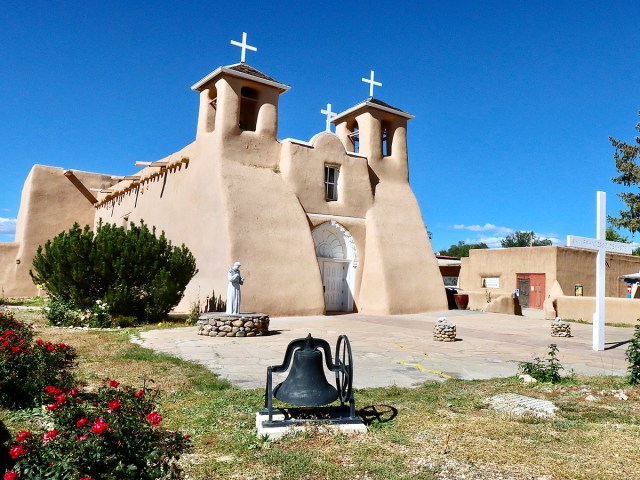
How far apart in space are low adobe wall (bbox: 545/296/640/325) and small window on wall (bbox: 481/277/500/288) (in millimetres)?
10891

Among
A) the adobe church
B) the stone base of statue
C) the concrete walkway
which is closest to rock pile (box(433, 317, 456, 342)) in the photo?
the concrete walkway

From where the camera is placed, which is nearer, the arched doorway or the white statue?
the white statue

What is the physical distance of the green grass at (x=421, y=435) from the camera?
12.7ft

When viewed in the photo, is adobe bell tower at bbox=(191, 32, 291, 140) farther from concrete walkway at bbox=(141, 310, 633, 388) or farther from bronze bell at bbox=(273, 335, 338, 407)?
bronze bell at bbox=(273, 335, 338, 407)

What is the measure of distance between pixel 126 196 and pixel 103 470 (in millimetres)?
24451

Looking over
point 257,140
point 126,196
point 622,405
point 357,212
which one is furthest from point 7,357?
point 126,196

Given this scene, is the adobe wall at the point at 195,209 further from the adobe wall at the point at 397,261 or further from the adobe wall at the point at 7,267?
the adobe wall at the point at 7,267

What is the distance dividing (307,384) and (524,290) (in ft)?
88.6

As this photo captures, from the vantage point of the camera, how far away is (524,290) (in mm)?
28859

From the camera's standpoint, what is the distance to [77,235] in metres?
14.6

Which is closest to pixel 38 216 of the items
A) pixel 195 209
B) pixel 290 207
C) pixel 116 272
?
pixel 195 209

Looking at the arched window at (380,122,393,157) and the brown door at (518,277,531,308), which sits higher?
the arched window at (380,122,393,157)

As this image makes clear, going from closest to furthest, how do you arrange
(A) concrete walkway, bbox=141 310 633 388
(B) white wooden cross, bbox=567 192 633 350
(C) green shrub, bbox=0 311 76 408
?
(C) green shrub, bbox=0 311 76 408, (A) concrete walkway, bbox=141 310 633 388, (B) white wooden cross, bbox=567 192 633 350

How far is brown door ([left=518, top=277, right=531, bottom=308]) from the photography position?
2864cm
